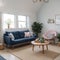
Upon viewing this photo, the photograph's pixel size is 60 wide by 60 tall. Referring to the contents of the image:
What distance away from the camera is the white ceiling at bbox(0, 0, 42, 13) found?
217 inches

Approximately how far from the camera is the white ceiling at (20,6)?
5512 millimetres

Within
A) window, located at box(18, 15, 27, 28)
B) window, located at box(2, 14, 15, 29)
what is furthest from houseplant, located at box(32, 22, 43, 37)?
window, located at box(2, 14, 15, 29)

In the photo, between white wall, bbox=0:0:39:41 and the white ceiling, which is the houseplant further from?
the white ceiling

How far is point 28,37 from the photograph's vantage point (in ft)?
20.2

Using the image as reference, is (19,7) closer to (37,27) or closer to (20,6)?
(20,6)

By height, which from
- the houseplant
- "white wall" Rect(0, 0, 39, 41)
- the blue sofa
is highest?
"white wall" Rect(0, 0, 39, 41)

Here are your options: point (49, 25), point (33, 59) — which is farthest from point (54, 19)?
point (33, 59)

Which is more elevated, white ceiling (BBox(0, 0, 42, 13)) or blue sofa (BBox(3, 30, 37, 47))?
white ceiling (BBox(0, 0, 42, 13))

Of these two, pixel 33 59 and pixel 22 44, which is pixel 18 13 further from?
pixel 33 59

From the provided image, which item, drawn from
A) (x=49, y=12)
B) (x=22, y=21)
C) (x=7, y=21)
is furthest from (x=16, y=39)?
(x=49, y=12)

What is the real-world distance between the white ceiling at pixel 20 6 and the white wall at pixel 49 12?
1.75ft

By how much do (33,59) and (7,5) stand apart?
3567mm

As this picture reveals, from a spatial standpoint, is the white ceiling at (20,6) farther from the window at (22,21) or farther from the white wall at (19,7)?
the window at (22,21)

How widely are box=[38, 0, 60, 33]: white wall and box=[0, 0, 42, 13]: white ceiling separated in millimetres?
533
